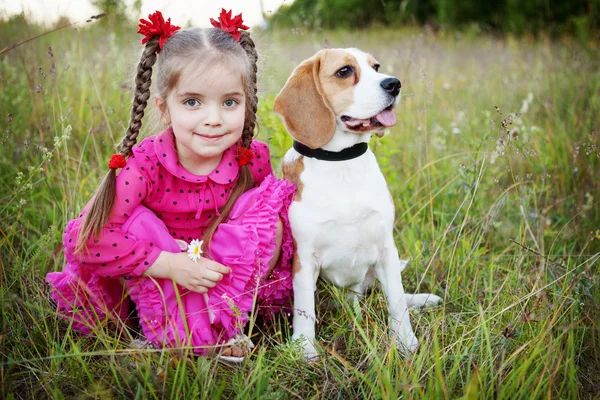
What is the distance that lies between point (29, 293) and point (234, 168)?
1.16 metres

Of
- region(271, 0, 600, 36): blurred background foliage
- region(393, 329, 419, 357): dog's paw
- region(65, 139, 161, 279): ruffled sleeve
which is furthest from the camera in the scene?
region(271, 0, 600, 36): blurred background foliage

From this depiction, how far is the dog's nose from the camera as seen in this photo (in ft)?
7.41

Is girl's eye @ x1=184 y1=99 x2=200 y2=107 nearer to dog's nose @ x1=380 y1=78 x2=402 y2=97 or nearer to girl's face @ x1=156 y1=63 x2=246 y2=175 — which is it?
girl's face @ x1=156 y1=63 x2=246 y2=175

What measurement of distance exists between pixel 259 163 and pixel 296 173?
314mm

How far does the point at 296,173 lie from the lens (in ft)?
7.73

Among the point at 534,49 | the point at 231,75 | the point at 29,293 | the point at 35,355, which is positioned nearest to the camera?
the point at 35,355

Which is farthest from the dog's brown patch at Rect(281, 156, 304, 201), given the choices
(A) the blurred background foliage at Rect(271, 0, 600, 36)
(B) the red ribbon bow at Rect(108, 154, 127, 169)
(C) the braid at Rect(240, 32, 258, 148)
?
(A) the blurred background foliage at Rect(271, 0, 600, 36)

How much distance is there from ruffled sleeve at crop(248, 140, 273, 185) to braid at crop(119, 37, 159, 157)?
60 centimetres

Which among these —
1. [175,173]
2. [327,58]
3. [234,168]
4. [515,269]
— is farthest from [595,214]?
[175,173]

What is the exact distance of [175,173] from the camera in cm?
224

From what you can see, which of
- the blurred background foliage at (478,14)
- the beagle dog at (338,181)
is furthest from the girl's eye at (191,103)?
the blurred background foliage at (478,14)

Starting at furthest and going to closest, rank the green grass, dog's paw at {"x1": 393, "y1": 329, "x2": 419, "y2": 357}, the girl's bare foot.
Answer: dog's paw at {"x1": 393, "y1": 329, "x2": 419, "y2": 357} → the girl's bare foot → the green grass

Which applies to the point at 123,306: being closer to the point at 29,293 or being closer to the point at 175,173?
the point at 29,293

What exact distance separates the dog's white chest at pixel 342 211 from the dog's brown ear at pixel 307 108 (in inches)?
5.0
